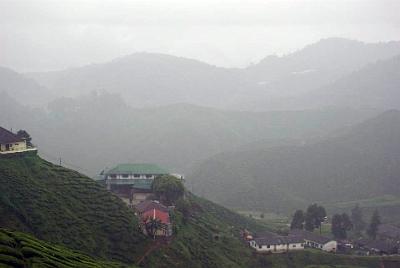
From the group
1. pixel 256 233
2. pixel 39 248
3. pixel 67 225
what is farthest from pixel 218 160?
pixel 39 248

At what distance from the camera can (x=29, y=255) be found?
107 ft

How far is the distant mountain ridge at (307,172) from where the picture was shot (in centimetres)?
14862

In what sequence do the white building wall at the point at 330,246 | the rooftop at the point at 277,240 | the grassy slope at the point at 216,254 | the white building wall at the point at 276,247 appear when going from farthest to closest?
1. the white building wall at the point at 330,246
2. the rooftop at the point at 277,240
3. the white building wall at the point at 276,247
4. the grassy slope at the point at 216,254

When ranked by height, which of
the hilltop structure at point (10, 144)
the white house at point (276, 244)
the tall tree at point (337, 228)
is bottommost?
the white house at point (276, 244)

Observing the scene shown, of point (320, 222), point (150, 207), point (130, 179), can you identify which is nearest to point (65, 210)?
point (150, 207)

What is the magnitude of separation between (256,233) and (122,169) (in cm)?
2417

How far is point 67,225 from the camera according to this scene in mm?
54438

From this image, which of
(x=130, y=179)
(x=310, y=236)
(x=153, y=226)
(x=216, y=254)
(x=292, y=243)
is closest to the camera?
(x=153, y=226)

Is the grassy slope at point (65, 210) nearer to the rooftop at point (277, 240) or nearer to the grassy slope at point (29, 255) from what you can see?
the grassy slope at point (29, 255)

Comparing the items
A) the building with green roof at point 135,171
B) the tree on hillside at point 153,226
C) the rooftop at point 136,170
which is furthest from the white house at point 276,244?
the rooftop at point 136,170

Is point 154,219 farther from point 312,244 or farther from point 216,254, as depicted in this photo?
point 312,244

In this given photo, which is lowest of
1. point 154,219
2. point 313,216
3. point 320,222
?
point 320,222

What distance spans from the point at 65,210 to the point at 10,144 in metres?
12.2

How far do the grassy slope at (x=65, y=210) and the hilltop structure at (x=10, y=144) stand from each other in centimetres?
150
